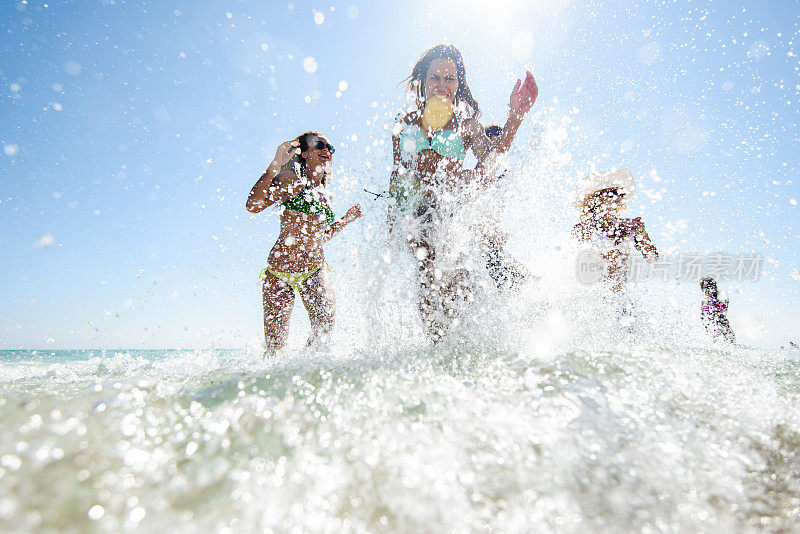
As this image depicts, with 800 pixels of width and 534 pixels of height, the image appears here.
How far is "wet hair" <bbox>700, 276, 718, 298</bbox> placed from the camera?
247 inches

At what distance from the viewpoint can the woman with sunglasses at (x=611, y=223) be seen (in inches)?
172

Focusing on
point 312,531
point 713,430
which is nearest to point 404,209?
point 713,430

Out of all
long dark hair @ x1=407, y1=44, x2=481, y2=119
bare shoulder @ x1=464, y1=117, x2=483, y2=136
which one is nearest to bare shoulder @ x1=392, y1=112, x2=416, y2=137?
long dark hair @ x1=407, y1=44, x2=481, y2=119

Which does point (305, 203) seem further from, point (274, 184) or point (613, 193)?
point (613, 193)

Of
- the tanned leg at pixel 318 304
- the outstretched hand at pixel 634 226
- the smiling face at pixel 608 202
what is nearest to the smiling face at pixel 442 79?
the tanned leg at pixel 318 304

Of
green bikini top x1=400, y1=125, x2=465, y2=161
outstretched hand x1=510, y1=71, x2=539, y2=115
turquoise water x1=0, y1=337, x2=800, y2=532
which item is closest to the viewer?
turquoise water x1=0, y1=337, x2=800, y2=532

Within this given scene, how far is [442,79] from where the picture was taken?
3.22 m

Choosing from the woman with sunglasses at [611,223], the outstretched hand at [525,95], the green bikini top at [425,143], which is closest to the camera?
the outstretched hand at [525,95]

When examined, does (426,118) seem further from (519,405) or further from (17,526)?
(17,526)

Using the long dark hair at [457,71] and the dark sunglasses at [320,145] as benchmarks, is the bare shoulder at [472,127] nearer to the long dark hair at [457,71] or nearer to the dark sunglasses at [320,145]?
the long dark hair at [457,71]

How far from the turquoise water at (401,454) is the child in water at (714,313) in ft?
18.5

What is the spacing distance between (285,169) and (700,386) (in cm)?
327

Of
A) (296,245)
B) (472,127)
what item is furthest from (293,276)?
(472,127)

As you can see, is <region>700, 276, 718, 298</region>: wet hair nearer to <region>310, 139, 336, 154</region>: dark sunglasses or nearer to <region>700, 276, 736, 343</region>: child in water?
<region>700, 276, 736, 343</region>: child in water
